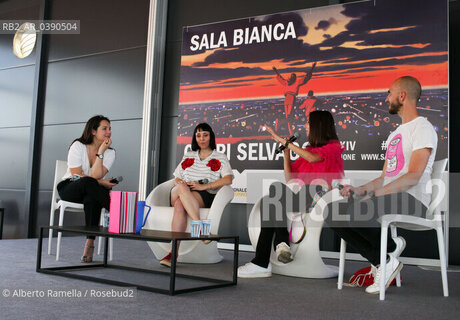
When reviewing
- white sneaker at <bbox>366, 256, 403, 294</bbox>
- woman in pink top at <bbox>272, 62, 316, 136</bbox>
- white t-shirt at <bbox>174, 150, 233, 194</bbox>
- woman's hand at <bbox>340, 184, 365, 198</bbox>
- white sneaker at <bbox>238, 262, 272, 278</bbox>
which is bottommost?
white sneaker at <bbox>238, 262, 272, 278</bbox>

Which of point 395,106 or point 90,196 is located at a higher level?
point 395,106

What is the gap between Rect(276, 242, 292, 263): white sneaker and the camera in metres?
2.83

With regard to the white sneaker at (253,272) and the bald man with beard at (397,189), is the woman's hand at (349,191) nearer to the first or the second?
the bald man with beard at (397,189)

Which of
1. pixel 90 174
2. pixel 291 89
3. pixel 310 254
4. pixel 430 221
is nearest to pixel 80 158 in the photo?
pixel 90 174

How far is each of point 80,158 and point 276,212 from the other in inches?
58.7

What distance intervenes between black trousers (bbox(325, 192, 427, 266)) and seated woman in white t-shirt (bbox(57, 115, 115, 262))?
1.61 m

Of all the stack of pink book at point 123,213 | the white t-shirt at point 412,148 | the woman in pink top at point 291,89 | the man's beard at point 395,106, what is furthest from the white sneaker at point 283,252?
the woman in pink top at point 291,89

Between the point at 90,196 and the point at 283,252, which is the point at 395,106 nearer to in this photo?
the point at 283,252

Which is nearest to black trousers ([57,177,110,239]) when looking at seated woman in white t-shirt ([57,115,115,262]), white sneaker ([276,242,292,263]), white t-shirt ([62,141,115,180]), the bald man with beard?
seated woman in white t-shirt ([57,115,115,262])

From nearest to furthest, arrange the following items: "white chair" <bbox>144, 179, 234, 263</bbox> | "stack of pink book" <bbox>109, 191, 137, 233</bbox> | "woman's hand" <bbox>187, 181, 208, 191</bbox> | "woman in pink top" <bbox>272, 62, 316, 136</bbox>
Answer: "stack of pink book" <bbox>109, 191, 137, 233</bbox>
"white chair" <bbox>144, 179, 234, 263</bbox>
"woman's hand" <bbox>187, 181, 208, 191</bbox>
"woman in pink top" <bbox>272, 62, 316, 136</bbox>

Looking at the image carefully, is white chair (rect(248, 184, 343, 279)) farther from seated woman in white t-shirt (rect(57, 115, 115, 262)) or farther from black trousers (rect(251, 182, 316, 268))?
seated woman in white t-shirt (rect(57, 115, 115, 262))

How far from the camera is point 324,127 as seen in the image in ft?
9.87

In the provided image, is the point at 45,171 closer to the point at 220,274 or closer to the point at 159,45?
the point at 159,45

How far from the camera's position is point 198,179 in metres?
3.46
